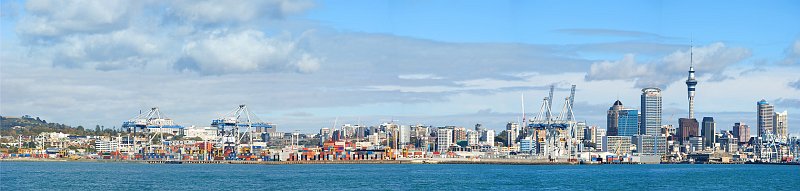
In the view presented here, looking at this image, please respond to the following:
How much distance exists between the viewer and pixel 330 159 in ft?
477

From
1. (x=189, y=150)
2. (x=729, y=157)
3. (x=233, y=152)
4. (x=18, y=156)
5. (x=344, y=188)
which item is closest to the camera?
(x=344, y=188)

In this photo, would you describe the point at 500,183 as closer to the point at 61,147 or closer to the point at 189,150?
the point at 189,150

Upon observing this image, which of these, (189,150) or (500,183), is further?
(189,150)

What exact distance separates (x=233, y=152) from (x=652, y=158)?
68984 millimetres

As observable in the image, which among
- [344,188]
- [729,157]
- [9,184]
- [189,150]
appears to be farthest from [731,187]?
[729,157]

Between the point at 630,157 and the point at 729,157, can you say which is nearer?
the point at 630,157

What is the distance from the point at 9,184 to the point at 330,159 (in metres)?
89.4

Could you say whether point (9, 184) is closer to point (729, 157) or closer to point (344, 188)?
point (344, 188)

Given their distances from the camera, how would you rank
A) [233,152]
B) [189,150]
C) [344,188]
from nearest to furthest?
[344,188] < [233,152] < [189,150]

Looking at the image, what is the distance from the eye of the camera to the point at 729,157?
18925cm

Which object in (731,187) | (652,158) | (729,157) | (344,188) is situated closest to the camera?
(344,188)

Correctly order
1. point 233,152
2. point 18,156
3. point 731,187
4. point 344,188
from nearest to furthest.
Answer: point 344,188, point 731,187, point 233,152, point 18,156

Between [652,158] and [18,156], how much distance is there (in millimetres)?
94853

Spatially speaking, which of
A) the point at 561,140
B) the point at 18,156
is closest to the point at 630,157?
the point at 561,140
